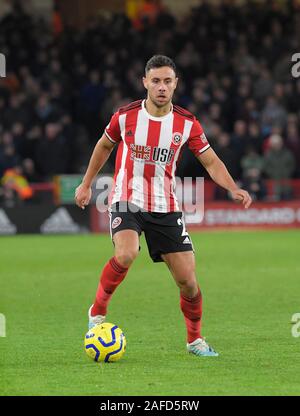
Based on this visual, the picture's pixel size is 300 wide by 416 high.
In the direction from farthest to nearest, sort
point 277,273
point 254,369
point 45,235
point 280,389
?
point 45,235 → point 277,273 → point 254,369 → point 280,389

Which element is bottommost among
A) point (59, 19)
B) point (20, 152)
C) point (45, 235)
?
point (45, 235)

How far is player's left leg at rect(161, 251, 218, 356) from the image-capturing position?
7.57 metres

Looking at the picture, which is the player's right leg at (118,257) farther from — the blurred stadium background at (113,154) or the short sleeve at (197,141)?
the blurred stadium background at (113,154)

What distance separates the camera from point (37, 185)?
20.4 meters

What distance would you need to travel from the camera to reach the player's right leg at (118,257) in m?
7.64

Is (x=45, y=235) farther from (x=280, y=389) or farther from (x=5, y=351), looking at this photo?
(x=280, y=389)

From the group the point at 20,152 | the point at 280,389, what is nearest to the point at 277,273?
the point at 280,389

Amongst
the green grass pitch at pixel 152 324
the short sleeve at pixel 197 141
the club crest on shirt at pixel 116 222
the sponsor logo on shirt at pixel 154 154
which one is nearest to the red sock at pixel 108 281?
the club crest on shirt at pixel 116 222

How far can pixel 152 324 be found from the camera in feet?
30.3

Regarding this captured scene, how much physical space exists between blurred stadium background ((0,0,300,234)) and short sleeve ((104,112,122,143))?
12.1 metres

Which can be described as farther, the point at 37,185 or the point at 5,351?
the point at 37,185

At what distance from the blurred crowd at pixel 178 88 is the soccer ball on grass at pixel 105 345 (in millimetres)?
12767

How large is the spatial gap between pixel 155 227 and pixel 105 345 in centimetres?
96
